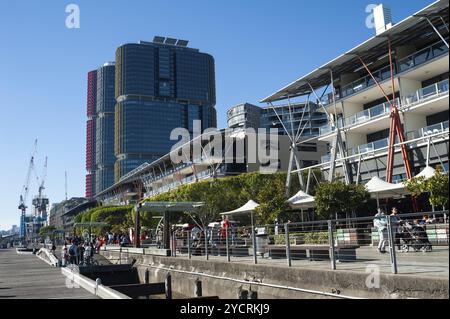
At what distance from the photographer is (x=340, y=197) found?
27812mm

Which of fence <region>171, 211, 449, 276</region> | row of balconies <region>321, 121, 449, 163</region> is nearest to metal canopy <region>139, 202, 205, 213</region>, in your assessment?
fence <region>171, 211, 449, 276</region>

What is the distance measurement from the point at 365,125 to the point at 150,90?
14550 cm

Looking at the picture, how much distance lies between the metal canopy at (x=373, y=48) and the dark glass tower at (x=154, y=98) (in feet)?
421

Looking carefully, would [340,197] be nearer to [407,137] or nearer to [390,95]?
[407,137]

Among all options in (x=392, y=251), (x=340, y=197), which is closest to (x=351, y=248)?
(x=392, y=251)

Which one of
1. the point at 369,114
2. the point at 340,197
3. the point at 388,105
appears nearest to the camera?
the point at 340,197

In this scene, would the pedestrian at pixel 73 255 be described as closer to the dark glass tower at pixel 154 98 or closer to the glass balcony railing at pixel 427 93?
the glass balcony railing at pixel 427 93

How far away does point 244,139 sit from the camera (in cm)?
6419

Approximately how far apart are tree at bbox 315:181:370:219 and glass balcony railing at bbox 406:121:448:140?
830 cm

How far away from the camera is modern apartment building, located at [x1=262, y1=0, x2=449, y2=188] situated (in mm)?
32594

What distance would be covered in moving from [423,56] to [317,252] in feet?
82.4

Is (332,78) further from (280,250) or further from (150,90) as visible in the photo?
(150,90)

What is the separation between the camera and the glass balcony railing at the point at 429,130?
105 feet

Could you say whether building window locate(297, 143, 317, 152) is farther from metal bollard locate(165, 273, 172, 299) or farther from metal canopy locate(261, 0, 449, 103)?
metal bollard locate(165, 273, 172, 299)
